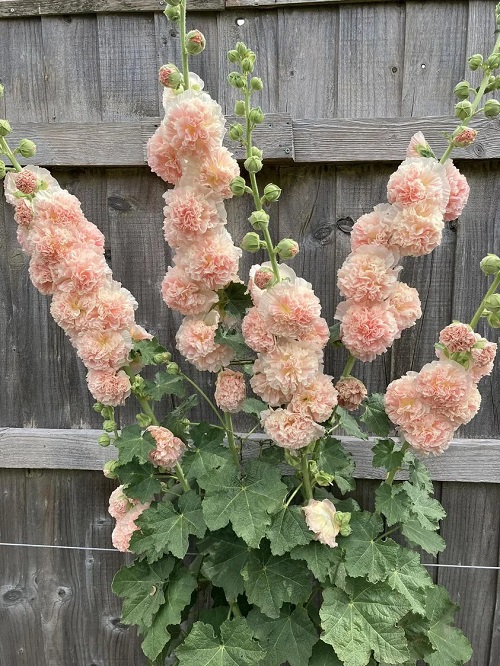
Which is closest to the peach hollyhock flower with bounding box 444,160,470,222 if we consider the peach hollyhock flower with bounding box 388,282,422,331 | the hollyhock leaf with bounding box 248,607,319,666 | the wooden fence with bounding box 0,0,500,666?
the peach hollyhock flower with bounding box 388,282,422,331

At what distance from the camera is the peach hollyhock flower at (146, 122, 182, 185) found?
1.22 metres

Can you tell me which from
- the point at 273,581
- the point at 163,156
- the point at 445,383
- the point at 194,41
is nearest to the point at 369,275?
the point at 445,383

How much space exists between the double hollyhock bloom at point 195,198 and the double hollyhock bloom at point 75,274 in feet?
0.51

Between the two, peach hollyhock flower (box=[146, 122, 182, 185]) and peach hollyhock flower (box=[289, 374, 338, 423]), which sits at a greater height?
peach hollyhock flower (box=[146, 122, 182, 185])

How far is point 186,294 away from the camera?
1.32 meters

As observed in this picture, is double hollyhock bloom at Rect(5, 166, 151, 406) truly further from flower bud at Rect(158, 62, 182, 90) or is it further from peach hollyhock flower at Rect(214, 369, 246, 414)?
flower bud at Rect(158, 62, 182, 90)

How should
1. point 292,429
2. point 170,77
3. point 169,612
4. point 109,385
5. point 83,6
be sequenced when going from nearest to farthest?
point 170,77 → point 292,429 → point 109,385 → point 169,612 → point 83,6

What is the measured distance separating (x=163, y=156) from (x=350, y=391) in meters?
0.74

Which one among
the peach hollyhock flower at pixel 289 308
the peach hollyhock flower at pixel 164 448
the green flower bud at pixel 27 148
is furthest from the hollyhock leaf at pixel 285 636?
the green flower bud at pixel 27 148

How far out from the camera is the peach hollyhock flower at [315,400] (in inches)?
51.6

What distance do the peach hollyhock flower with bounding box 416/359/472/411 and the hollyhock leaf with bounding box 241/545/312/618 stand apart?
580 millimetres

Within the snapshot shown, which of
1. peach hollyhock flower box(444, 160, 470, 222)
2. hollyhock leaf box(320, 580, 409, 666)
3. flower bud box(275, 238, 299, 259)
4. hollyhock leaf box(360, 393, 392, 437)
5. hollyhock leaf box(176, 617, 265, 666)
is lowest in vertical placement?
hollyhock leaf box(176, 617, 265, 666)

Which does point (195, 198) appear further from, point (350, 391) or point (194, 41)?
point (350, 391)

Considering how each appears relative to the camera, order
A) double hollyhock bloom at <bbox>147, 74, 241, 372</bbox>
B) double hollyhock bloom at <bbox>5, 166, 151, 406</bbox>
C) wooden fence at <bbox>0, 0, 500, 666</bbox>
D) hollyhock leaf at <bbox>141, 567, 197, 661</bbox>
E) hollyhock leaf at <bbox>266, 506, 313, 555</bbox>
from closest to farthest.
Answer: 1. double hollyhock bloom at <bbox>147, 74, 241, 372</bbox>
2. double hollyhock bloom at <bbox>5, 166, 151, 406</bbox>
3. hollyhock leaf at <bbox>266, 506, 313, 555</bbox>
4. hollyhock leaf at <bbox>141, 567, 197, 661</bbox>
5. wooden fence at <bbox>0, 0, 500, 666</bbox>
